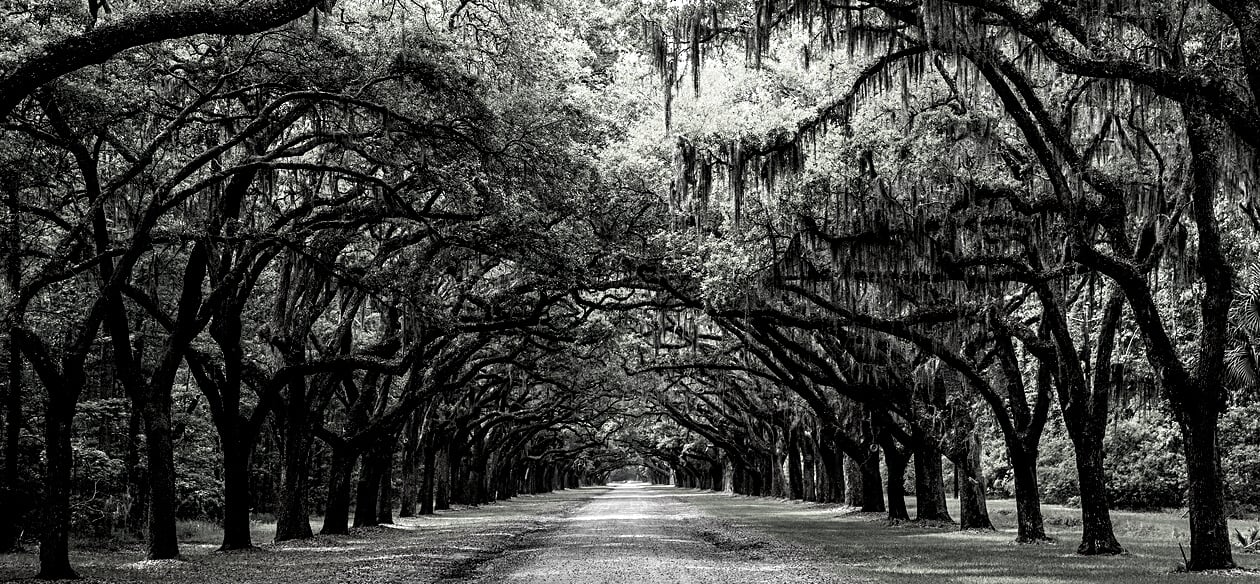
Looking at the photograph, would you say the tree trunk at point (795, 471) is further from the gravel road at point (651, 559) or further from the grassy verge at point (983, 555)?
the gravel road at point (651, 559)

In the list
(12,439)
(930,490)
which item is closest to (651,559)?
(12,439)

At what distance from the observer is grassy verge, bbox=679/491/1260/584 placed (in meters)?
14.2

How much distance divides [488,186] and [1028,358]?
18048 mm

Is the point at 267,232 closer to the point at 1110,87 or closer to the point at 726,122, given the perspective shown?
the point at 726,122

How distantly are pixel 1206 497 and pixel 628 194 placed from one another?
10.6 meters

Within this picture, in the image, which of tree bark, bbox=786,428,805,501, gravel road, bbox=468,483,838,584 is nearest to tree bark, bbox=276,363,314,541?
gravel road, bbox=468,483,838,584

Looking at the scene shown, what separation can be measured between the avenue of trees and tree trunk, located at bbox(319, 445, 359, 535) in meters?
2.66

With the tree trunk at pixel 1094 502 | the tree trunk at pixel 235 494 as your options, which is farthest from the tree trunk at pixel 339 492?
the tree trunk at pixel 1094 502

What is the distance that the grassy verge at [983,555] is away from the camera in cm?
1417

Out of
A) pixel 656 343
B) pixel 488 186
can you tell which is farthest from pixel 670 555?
pixel 656 343

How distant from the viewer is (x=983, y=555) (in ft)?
59.0

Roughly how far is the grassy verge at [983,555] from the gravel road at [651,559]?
827mm

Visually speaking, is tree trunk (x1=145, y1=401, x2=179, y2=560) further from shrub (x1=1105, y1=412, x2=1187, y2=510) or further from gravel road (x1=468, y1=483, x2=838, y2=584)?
shrub (x1=1105, y1=412, x2=1187, y2=510)

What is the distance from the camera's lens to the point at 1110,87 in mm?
12836
